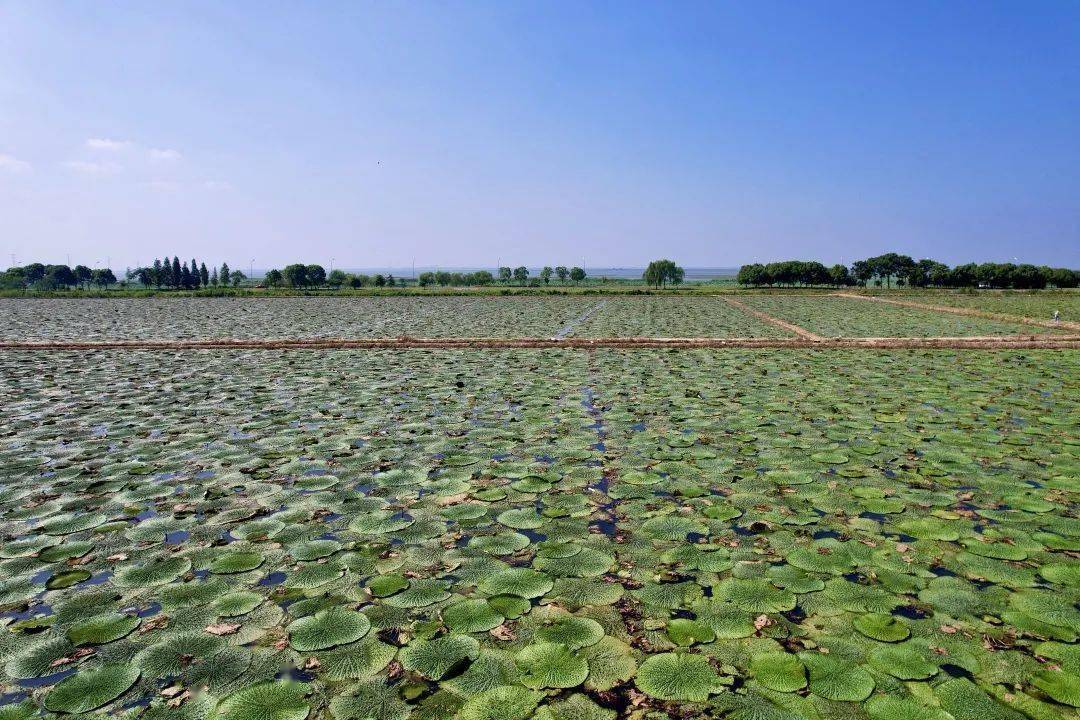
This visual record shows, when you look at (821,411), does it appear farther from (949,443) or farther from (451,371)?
(451,371)

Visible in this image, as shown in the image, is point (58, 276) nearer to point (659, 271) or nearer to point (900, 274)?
point (659, 271)

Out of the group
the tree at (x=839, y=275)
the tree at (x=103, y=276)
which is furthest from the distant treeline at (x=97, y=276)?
the tree at (x=839, y=275)

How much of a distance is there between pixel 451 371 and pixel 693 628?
8946 mm

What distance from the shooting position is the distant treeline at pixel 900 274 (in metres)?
71.9

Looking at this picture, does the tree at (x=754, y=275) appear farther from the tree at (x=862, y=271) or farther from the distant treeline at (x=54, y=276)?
the distant treeline at (x=54, y=276)

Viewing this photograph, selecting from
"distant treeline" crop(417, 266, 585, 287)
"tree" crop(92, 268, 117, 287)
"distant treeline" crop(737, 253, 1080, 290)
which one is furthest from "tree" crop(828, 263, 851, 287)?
"tree" crop(92, 268, 117, 287)

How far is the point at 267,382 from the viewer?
406 inches

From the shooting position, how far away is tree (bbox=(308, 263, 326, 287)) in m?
110

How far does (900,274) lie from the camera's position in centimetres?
9419

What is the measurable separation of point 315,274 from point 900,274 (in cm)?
10241

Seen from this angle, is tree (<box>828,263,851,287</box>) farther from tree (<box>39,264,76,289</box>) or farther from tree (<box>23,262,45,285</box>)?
tree (<box>23,262,45,285</box>)

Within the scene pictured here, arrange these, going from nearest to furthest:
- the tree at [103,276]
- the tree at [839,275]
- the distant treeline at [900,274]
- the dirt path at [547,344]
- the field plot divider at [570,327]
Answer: the dirt path at [547,344] < the field plot divider at [570,327] < the distant treeline at [900,274] < the tree at [839,275] < the tree at [103,276]

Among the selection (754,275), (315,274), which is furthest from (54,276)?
(754,275)

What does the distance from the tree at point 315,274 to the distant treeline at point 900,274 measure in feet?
252
